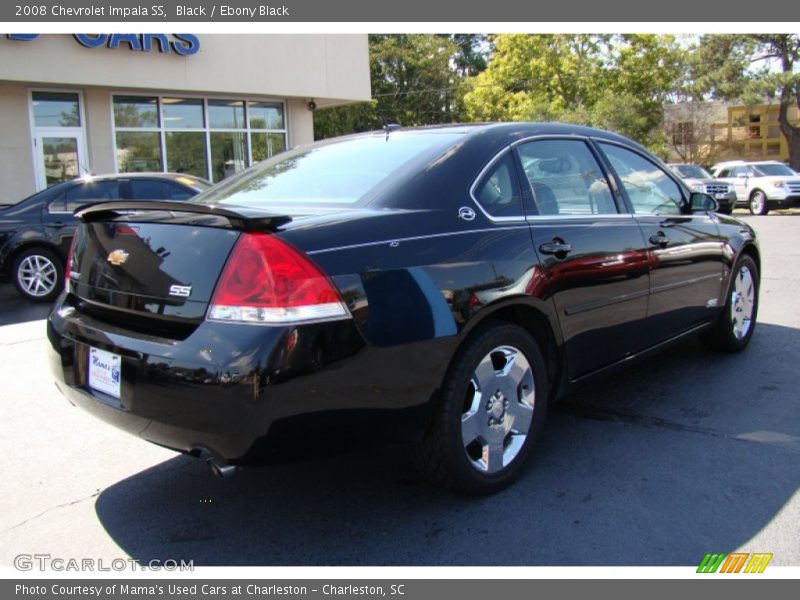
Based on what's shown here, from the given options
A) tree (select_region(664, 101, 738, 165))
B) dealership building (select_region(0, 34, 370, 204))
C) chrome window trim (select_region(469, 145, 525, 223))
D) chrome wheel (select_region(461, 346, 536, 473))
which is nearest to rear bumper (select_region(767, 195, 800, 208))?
dealership building (select_region(0, 34, 370, 204))

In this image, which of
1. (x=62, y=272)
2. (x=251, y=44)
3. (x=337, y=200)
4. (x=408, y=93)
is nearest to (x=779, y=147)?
(x=408, y=93)

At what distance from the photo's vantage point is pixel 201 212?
2.78 metres

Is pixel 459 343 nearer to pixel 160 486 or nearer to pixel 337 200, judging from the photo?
pixel 337 200

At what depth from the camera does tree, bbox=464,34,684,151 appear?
114 feet

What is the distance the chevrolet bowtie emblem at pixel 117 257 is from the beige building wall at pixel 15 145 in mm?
13051

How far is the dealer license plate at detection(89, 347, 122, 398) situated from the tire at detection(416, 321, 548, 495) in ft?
4.12

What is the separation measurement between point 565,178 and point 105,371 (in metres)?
2.51

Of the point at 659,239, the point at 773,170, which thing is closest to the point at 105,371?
the point at 659,239

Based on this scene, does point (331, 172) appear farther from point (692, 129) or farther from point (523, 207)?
point (692, 129)

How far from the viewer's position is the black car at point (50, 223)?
9062 mm

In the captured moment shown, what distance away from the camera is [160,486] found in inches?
140

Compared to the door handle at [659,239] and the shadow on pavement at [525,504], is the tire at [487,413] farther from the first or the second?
the door handle at [659,239]

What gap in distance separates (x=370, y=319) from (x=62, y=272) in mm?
7965

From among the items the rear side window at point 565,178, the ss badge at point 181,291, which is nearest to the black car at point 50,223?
the rear side window at point 565,178
